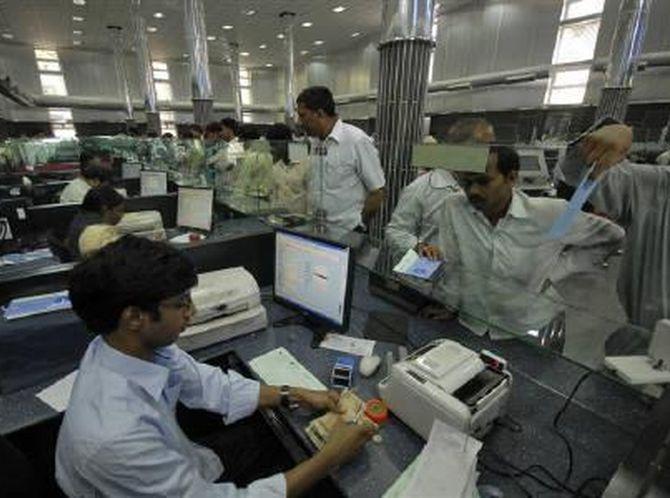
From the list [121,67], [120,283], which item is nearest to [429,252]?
[120,283]

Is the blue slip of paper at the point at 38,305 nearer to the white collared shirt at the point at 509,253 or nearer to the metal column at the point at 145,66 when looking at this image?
the white collared shirt at the point at 509,253

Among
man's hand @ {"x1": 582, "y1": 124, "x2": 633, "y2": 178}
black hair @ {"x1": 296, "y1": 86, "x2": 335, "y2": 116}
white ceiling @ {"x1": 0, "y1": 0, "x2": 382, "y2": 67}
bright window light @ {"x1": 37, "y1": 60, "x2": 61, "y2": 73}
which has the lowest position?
man's hand @ {"x1": 582, "y1": 124, "x2": 633, "y2": 178}

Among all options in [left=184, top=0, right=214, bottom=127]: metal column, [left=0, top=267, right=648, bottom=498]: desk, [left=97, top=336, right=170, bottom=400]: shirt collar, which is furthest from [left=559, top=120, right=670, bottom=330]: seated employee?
[left=184, top=0, right=214, bottom=127]: metal column

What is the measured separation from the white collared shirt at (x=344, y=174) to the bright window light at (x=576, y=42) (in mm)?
6847

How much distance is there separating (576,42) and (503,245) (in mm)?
7851

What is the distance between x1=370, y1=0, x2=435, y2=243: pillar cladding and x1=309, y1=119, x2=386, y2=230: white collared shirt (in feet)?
1.07

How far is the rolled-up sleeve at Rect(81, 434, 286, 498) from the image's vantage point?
76 centimetres

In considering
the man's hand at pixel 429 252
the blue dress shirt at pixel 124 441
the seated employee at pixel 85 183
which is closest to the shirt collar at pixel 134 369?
the blue dress shirt at pixel 124 441

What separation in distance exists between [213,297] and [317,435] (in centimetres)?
68

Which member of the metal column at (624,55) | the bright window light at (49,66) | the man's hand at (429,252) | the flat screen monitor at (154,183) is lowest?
the flat screen monitor at (154,183)

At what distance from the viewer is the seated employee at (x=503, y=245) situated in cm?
138

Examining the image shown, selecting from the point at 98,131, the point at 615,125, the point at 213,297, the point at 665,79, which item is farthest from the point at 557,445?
the point at 98,131

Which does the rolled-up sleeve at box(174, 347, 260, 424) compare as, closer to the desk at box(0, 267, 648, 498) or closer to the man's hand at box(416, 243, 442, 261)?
the desk at box(0, 267, 648, 498)

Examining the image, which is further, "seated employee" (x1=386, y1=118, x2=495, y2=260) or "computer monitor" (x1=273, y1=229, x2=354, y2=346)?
"seated employee" (x1=386, y1=118, x2=495, y2=260)
